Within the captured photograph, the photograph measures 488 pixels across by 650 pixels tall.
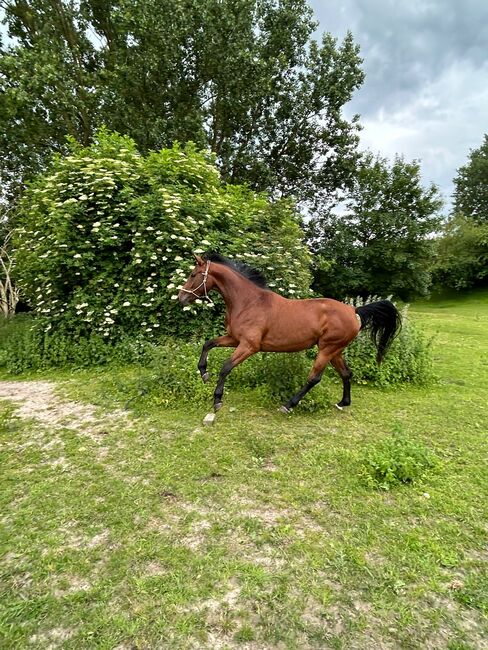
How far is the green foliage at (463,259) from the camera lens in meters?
29.9

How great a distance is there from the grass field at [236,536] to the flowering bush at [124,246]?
3084 millimetres

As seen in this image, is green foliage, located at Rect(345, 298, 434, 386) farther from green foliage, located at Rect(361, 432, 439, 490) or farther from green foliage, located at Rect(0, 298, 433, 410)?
green foliage, located at Rect(361, 432, 439, 490)

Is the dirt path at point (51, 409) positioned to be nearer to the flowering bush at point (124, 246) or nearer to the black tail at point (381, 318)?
the flowering bush at point (124, 246)

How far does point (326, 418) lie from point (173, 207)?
16.2 feet

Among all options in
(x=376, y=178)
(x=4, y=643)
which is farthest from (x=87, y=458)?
(x=376, y=178)

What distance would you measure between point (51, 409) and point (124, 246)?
3851 millimetres

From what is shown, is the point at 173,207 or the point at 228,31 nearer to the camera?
the point at 173,207

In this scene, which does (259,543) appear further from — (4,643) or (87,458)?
(87,458)

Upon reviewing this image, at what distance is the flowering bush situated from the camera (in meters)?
6.95

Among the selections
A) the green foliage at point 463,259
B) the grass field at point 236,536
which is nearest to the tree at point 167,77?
the grass field at point 236,536

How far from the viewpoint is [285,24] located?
13.4 metres

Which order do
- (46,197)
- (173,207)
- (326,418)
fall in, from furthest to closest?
1. (46,197)
2. (173,207)
3. (326,418)

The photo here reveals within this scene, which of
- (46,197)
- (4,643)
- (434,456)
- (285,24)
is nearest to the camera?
(4,643)

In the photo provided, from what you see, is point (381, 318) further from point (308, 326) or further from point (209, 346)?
point (209, 346)
